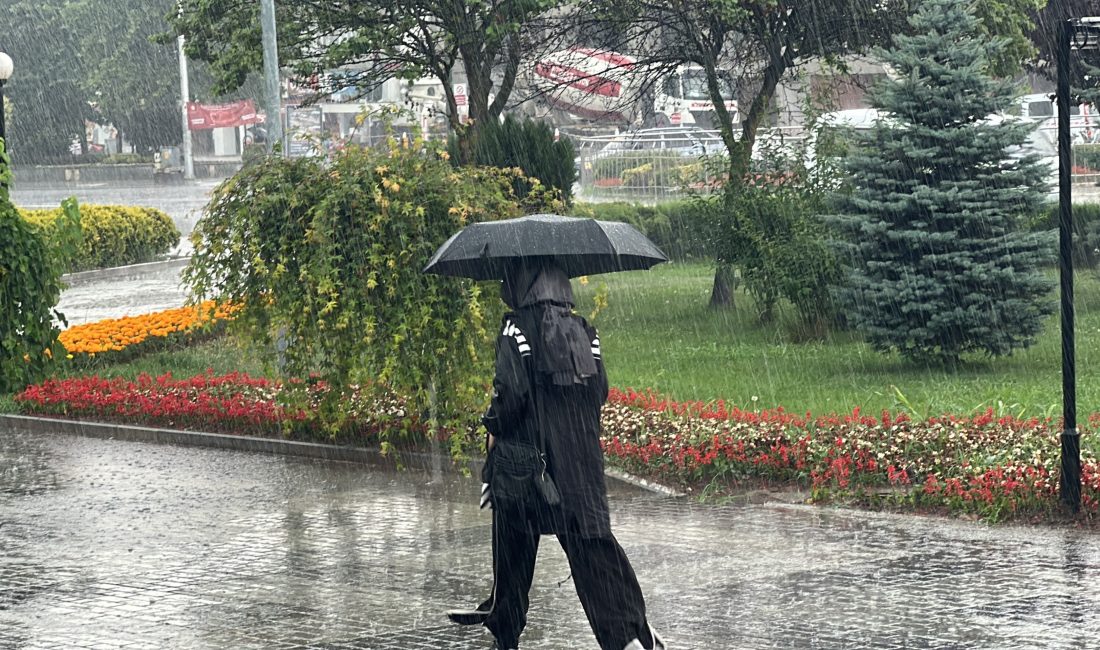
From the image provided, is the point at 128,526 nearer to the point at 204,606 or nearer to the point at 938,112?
the point at 204,606

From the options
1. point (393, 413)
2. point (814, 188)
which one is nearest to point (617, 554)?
point (393, 413)

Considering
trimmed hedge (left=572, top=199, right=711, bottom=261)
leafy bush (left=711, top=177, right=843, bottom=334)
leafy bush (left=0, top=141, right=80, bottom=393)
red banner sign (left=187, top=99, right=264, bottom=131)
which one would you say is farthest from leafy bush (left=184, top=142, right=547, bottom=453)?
red banner sign (left=187, top=99, right=264, bottom=131)

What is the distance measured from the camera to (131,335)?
17.8 m

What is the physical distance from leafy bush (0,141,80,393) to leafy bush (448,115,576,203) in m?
7.30

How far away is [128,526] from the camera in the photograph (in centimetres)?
994

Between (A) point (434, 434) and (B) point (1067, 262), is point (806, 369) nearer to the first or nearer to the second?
(A) point (434, 434)

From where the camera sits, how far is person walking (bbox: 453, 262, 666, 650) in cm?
632

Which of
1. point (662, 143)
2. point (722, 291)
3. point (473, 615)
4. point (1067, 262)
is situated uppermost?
point (662, 143)

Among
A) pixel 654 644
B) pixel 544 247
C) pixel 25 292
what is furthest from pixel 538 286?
pixel 25 292

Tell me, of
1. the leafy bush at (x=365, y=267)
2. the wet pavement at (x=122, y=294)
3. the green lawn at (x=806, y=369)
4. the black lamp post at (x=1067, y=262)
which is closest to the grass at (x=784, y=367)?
the green lawn at (x=806, y=369)

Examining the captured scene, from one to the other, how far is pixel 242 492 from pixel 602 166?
2520 centimetres

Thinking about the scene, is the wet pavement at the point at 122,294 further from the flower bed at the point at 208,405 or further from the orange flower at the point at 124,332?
the flower bed at the point at 208,405

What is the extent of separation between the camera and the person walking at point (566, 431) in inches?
249

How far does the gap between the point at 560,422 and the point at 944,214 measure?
390 inches
